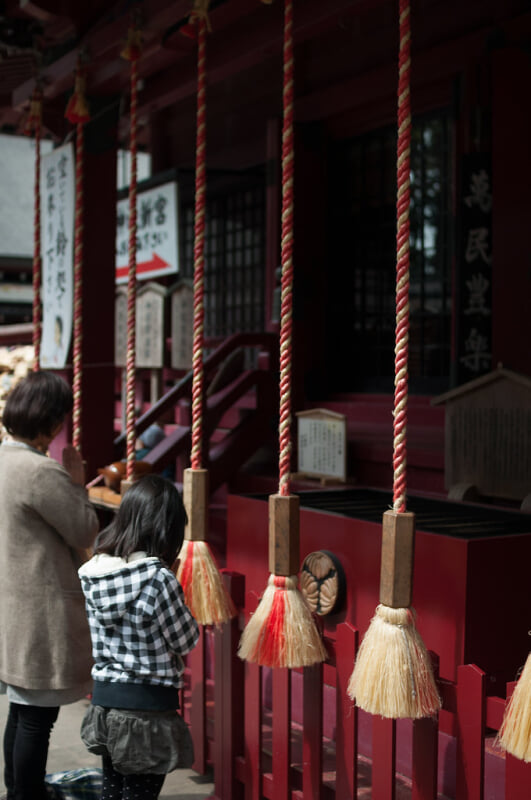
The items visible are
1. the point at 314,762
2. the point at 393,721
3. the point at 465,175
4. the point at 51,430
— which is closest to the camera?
the point at 393,721

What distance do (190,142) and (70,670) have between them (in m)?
6.46

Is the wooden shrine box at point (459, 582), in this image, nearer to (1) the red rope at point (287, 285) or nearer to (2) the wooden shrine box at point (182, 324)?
(1) the red rope at point (287, 285)

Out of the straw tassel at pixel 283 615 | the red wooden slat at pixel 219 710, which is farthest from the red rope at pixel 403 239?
the red wooden slat at pixel 219 710

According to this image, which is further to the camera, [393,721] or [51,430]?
[51,430]

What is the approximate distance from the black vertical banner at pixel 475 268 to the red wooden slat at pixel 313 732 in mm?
2926

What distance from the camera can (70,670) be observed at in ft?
9.95

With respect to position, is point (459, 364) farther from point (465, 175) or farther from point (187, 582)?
point (187, 582)

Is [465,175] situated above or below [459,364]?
above

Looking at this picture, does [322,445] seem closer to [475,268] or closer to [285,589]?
[475,268]

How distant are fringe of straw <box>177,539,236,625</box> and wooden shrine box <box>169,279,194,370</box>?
4.78m

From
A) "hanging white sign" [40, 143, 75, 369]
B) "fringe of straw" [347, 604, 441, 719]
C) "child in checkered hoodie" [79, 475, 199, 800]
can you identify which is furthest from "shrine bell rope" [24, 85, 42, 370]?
"fringe of straw" [347, 604, 441, 719]

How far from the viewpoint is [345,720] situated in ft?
9.20

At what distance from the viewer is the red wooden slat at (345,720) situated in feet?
9.04

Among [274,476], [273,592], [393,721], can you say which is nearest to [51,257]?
[274,476]
